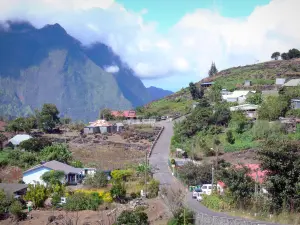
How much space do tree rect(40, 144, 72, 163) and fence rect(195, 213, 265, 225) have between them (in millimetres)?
25509

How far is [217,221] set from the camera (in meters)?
22.1

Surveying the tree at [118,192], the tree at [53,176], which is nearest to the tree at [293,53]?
the tree at [53,176]

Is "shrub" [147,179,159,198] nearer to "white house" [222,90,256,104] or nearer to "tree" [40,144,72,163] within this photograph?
"tree" [40,144,72,163]

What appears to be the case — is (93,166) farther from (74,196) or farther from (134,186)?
(74,196)

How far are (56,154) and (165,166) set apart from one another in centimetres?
1189

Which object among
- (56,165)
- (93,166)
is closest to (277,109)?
(93,166)

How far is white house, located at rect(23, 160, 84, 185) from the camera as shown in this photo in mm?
39594

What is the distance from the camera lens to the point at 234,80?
8750 centimetres

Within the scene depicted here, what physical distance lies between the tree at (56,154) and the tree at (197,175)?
16.3 meters

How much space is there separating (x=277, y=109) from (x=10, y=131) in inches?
1526

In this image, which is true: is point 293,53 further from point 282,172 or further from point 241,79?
point 282,172

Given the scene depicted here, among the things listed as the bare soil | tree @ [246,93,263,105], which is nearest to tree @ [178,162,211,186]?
the bare soil

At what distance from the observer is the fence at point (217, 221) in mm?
21047

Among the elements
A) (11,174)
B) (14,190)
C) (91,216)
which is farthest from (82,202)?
(11,174)
